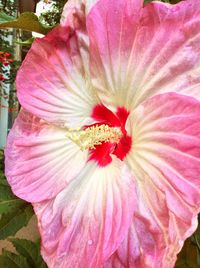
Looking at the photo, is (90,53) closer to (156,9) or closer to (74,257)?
(156,9)

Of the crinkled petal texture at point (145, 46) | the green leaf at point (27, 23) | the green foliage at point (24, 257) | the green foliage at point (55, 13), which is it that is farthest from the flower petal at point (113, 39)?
the green foliage at point (55, 13)

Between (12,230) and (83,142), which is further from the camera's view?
(12,230)

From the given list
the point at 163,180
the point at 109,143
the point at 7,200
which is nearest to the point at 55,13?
the point at 7,200

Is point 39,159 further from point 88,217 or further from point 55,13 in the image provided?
point 55,13

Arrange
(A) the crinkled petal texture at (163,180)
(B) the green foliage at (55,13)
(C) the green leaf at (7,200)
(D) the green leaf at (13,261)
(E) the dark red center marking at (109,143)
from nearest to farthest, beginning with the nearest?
(A) the crinkled petal texture at (163,180) < (E) the dark red center marking at (109,143) < (C) the green leaf at (7,200) < (D) the green leaf at (13,261) < (B) the green foliage at (55,13)

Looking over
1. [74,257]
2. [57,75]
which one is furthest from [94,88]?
[74,257]

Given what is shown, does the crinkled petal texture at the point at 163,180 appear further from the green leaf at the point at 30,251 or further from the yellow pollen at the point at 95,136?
the green leaf at the point at 30,251

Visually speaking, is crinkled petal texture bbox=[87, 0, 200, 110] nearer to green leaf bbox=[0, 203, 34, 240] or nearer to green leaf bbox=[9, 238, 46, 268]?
green leaf bbox=[0, 203, 34, 240]
